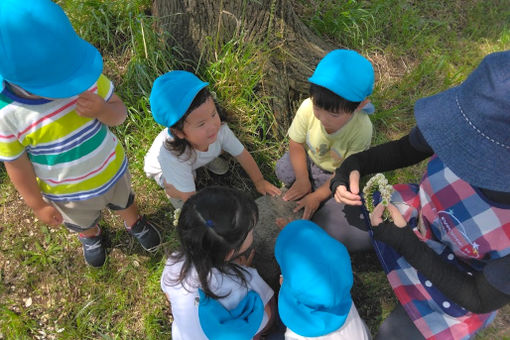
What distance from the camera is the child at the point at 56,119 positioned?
1422mm

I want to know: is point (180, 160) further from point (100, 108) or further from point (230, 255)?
point (230, 255)

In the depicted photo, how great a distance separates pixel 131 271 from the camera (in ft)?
8.44

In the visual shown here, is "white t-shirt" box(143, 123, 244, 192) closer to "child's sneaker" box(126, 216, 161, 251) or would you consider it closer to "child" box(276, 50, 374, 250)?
"child's sneaker" box(126, 216, 161, 251)

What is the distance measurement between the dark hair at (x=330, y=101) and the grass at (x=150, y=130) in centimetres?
79

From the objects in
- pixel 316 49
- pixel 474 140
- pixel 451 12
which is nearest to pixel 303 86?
pixel 316 49

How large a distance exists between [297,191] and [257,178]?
0.32m

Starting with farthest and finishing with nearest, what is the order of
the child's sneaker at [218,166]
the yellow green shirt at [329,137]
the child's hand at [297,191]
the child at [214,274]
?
the child's sneaker at [218,166]
the child's hand at [297,191]
the yellow green shirt at [329,137]
the child at [214,274]

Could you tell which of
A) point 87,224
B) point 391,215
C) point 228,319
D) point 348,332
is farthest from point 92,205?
point 391,215

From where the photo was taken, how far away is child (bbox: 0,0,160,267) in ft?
4.66

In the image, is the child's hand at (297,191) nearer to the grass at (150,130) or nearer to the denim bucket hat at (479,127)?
the grass at (150,130)

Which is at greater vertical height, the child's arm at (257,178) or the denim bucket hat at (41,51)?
the denim bucket hat at (41,51)

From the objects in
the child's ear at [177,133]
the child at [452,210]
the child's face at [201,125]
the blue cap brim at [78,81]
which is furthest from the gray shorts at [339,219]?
the blue cap brim at [78,81]

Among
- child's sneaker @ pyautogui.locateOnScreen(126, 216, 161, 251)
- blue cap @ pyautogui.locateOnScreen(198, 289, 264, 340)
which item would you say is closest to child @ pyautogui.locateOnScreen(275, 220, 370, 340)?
blue cap @ pyautogui.locateOnScreen(198, 289, 264, 340)

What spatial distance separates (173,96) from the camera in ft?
6.43
